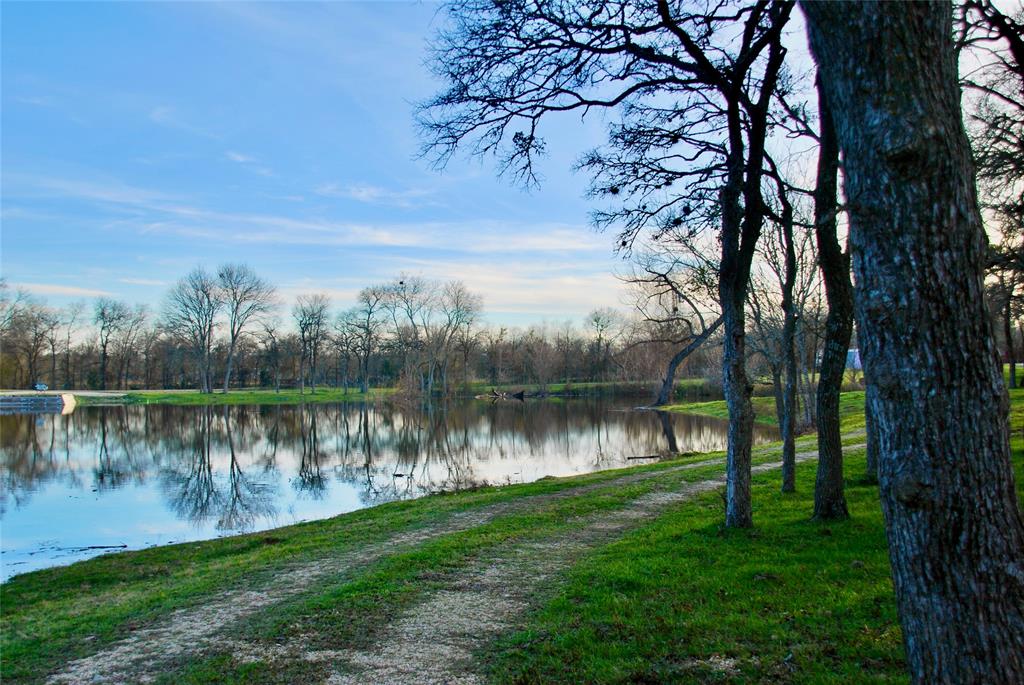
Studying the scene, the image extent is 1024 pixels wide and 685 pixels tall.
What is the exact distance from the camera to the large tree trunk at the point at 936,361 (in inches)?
106

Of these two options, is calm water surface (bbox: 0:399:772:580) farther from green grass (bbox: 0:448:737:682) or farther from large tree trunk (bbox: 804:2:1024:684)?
large tree trunk (bbox: 804:2:1024:684)

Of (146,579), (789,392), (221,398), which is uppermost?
(789,392)

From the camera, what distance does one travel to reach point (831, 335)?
8.52 metres

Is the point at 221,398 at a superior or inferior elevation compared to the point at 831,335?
inferior

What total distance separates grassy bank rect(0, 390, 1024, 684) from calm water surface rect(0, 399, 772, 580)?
12.8ft

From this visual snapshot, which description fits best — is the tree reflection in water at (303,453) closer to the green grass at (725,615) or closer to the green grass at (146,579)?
the green grass at (146,579)

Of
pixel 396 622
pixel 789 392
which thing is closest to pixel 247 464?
pixel 789 392

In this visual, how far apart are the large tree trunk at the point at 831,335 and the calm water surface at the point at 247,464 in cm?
1113

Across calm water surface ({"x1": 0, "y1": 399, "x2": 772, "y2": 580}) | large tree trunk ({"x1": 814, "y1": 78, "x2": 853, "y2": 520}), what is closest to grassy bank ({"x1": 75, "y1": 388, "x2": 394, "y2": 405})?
calm water surface ({"x1": 0, "y1": 399, "x2": 772, "y2": 580})

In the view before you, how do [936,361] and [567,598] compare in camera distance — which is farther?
[567,598]

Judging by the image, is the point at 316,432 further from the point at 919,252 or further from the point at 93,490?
the point at 919,252

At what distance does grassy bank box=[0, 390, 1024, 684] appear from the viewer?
450cm

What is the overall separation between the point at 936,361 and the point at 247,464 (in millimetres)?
24747

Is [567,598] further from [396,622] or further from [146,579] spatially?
[146,579]
